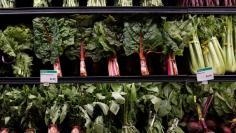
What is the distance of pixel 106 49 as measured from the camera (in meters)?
3.83

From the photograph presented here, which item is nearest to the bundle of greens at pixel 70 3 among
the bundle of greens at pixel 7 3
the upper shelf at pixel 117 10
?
the upper shelf at pixel 117 10

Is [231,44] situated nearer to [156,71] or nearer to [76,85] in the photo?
[156,71]

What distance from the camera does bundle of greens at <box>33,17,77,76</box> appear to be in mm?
3883

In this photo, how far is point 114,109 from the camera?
3473 millimetres

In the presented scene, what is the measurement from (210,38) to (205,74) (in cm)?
55

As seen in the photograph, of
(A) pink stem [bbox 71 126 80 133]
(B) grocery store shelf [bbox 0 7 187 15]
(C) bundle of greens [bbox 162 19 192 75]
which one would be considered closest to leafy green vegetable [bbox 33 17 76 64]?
(B) grocery store shelf [bbox 0 7 187 15]

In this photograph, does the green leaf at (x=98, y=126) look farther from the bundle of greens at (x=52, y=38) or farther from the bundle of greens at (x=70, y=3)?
A: the bundle of greens at (x=70, y=3)

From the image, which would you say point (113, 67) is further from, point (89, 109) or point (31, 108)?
point (31, 108)

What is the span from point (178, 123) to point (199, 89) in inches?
17.0

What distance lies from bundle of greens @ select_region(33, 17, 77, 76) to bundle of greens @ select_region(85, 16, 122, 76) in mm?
198

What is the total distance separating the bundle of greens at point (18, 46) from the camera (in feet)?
12.7

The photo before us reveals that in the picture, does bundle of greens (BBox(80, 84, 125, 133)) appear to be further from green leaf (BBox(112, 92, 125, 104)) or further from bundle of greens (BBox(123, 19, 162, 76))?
bundle of greens (BBox(123, 19, 162, 76))

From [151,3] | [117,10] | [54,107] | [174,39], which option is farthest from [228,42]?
[54,107]

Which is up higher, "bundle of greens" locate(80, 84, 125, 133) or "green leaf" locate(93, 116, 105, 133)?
"bundle of greens" locate(80, 84, 125, 133)
